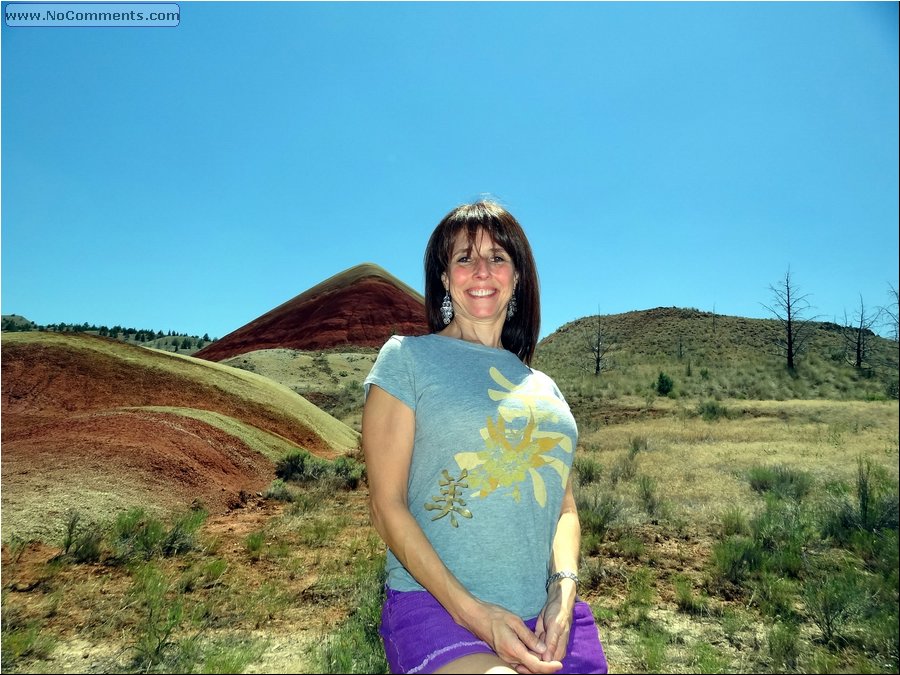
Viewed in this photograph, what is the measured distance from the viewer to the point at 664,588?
486 cm

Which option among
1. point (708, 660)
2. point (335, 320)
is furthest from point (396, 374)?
point (335, 320)

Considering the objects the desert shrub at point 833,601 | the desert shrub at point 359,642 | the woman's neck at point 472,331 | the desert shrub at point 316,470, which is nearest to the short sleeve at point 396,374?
the woman's neck at point 472,331

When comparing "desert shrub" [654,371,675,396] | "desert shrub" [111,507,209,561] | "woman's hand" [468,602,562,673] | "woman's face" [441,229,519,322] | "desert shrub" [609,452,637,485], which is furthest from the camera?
"desert shrub" [654,371,675,396]

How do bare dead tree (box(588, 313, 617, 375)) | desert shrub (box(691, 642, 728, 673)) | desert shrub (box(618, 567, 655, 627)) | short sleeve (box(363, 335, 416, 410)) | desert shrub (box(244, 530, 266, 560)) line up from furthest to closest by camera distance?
bare dead tree (box(588, 313, 617, 375)) < desert shrub (box(244, 530, 266, 560)) < desert shrub (box(618, 567, 655, 627)) < desert shrub (box(691, 642, 728, 673)) < short sleeve (box(363, 335, 416, 410))

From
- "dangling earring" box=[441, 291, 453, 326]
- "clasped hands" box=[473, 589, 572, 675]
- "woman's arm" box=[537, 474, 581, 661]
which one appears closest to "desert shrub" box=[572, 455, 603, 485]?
"woman's arm" box=[537, 474, 581, 661]

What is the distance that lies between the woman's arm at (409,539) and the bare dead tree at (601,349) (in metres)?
39.1

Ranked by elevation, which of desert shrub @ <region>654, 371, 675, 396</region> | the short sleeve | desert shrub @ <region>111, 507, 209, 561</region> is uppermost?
desert shrub @ <region>654, 371, 675, 396</region>

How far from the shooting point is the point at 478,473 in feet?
5.70

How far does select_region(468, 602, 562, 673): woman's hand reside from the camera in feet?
4.87

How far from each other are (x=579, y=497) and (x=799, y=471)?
4.05 metres

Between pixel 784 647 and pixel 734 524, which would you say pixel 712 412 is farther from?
pixel 784 647

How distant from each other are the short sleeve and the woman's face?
1.33 feet

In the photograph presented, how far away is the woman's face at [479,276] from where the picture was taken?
2117 millimetres

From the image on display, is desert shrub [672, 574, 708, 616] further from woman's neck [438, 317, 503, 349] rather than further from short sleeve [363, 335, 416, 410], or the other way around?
short sleeve [363, 335, 416, 410]
